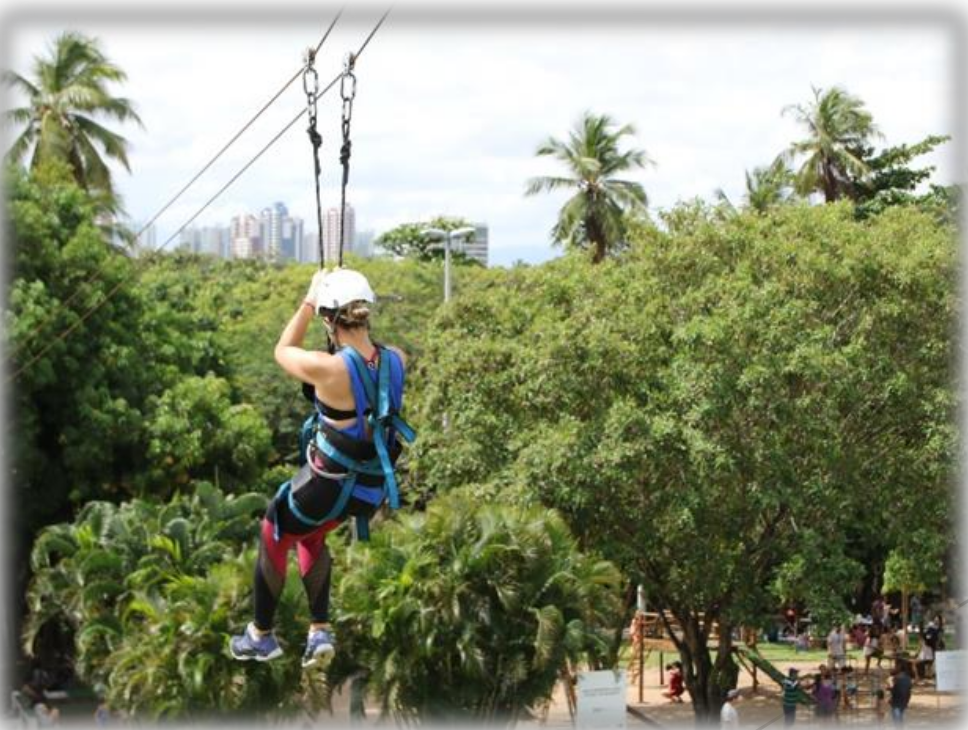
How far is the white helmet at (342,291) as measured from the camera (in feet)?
19.9

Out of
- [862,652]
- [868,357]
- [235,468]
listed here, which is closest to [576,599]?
[868,357]

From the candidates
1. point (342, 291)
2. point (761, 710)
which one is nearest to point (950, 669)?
point (761, 710)

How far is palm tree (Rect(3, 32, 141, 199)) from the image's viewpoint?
2791cm

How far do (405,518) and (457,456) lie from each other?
317cm

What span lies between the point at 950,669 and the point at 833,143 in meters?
15.7

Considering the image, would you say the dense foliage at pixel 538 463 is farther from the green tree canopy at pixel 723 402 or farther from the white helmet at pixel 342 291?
the white helmet at pixel 342 291

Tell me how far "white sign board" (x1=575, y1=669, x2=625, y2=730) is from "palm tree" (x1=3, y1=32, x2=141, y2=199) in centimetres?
1464

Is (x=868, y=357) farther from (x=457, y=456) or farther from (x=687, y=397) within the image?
(x=457, y=456)

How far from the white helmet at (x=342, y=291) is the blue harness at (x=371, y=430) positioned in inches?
7.7

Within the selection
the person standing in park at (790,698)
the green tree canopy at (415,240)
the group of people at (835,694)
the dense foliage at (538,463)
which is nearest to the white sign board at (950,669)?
the dense foliage at (538,463)

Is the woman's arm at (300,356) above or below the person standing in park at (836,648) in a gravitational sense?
above

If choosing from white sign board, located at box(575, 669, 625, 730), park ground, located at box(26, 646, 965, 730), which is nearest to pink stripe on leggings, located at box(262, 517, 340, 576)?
white sign board, located at box(575, 669, 625, 730)

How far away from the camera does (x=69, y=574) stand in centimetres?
1884

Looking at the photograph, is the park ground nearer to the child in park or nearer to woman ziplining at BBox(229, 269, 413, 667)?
the child in park
